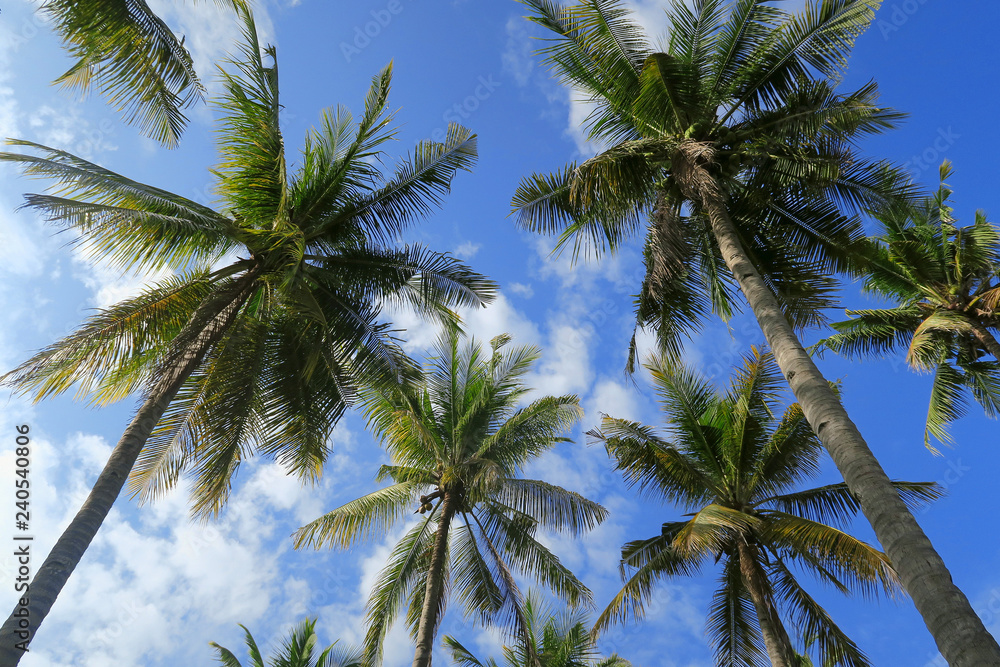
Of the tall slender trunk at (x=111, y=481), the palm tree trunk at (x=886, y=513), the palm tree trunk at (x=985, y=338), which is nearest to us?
the palm tree trunk at (x=886, y=513)

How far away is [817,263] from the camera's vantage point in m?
11.3

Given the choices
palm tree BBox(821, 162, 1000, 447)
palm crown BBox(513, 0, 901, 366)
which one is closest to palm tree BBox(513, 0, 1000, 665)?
palm crown BBox(513, 0, 901, 366)

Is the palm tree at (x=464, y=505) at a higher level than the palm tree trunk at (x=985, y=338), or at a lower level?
lower

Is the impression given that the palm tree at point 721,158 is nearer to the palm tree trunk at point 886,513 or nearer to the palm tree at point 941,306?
the palm tree trunk at point 886,513

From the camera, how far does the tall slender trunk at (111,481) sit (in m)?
6.21

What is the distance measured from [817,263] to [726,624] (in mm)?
7728

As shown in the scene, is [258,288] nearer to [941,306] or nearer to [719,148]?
[719,148]

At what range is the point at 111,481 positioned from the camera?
7.74 meters

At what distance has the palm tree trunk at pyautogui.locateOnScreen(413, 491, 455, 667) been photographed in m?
12.3

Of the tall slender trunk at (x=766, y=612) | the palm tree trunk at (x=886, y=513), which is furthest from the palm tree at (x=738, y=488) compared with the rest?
the palm tree trunk at (x=886, y=513)

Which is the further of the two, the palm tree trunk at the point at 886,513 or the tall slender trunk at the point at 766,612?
the tall slender trunk at the point at 766,612

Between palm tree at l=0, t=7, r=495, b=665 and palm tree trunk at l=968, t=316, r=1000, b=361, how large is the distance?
11.1 meters

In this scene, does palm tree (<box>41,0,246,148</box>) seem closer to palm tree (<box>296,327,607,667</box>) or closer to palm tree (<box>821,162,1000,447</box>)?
palm tree (<box>296,327,607,667</box>)

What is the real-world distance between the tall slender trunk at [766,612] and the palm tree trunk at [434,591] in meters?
5.95
